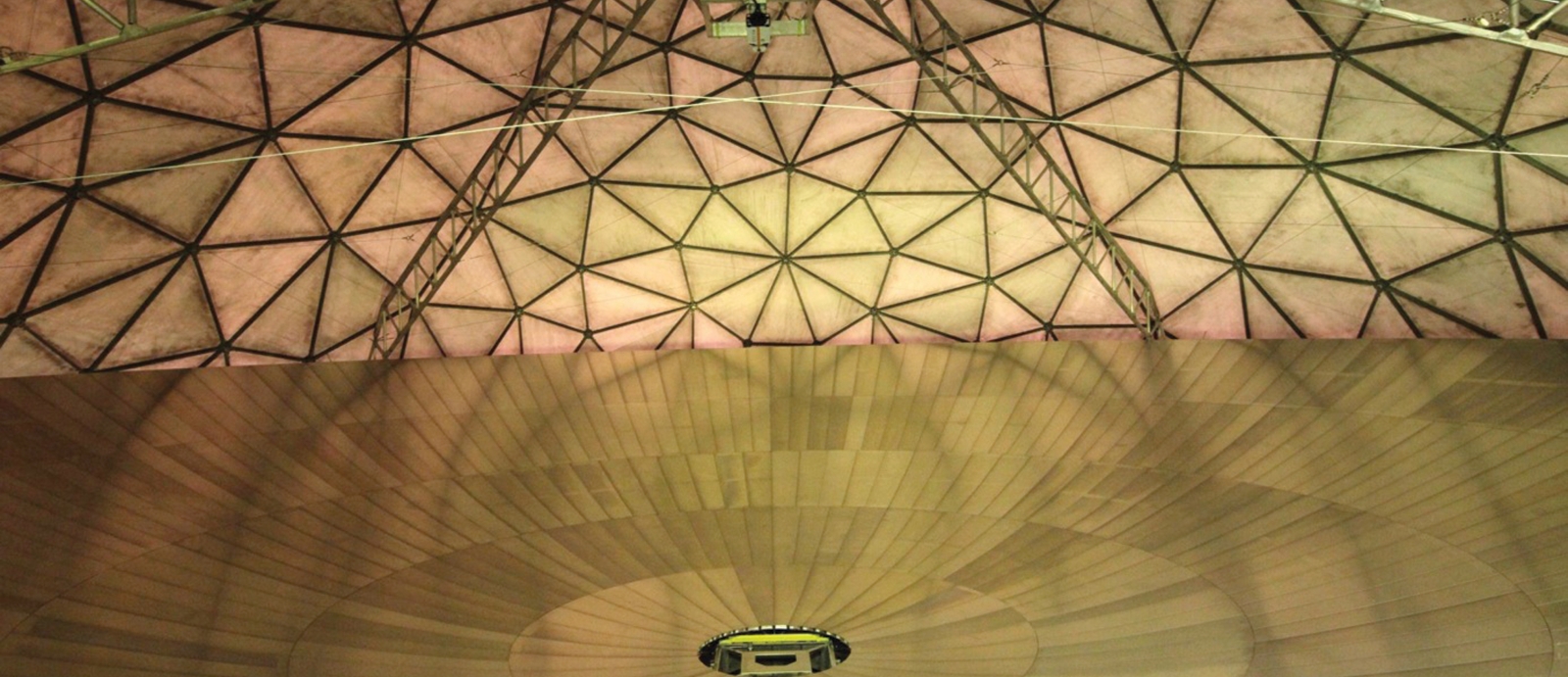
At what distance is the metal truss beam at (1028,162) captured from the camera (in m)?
26.8

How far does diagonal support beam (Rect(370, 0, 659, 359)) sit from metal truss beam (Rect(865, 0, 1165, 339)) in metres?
6.42

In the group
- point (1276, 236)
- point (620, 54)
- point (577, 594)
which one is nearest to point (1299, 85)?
point (1276, 236)

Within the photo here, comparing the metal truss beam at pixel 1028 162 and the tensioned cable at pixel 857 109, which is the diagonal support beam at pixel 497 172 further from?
the metal truss beam at pixel 1028 162

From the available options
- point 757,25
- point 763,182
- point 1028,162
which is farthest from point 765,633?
point 763,182

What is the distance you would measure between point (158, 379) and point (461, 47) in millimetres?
12371

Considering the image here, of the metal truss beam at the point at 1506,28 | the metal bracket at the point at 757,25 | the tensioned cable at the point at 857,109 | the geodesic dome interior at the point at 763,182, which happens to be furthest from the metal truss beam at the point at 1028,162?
the metal truss beam at the point at 1506,28

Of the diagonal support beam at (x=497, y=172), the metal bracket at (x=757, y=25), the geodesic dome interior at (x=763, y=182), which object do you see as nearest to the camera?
the metal bracket at (x=757, y=25)

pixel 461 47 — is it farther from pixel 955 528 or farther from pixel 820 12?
pixel 955 528

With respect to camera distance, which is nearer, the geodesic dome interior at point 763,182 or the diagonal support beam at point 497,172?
Answer: the geodesic dome interior at point 763,182

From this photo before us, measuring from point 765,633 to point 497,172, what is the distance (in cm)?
1543

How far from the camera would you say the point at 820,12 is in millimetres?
28469

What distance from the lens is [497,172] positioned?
27.6 metres

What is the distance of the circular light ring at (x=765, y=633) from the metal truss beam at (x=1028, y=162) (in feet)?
44.5

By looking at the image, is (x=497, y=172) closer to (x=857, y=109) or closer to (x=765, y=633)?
(x=857, y=109)
